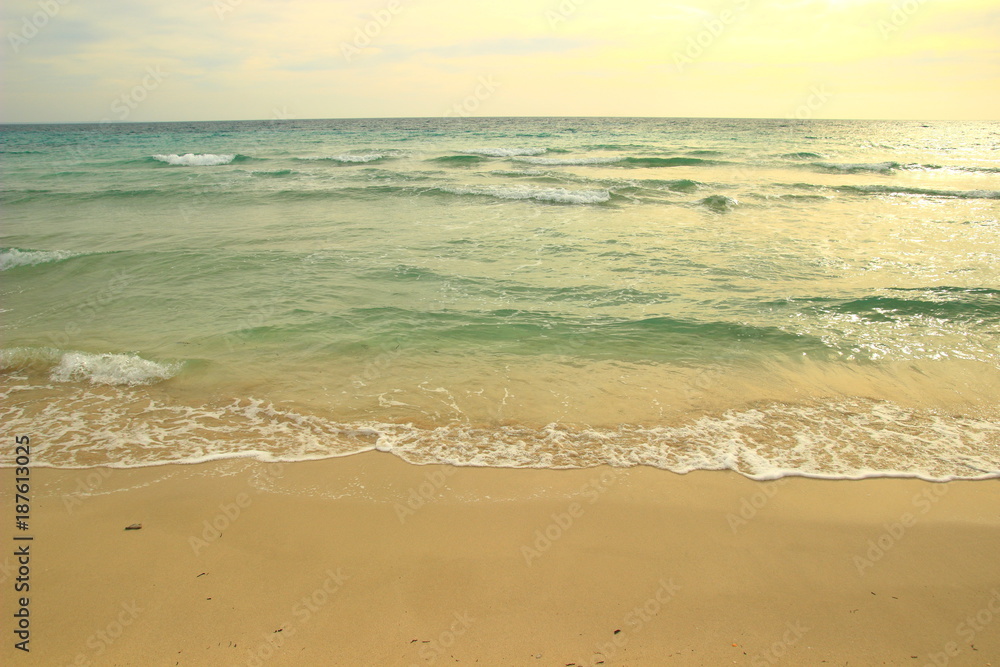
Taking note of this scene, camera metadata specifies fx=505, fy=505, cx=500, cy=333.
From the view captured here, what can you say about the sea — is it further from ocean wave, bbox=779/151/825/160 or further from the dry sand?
ocean wave, bbox=779/151/825/160

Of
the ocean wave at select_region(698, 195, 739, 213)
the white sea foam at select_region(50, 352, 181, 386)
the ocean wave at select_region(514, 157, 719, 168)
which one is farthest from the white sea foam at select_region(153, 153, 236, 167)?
the white sea foam at select_region(50, 352, 181, 386)

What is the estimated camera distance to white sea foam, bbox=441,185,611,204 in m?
18.6

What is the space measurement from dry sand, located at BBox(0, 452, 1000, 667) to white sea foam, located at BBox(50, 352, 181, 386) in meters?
1.76

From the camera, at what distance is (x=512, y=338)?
7.10 m

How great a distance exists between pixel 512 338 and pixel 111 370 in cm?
501

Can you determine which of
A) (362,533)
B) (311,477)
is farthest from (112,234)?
(362,533)

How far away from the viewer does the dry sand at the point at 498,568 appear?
2820 mm

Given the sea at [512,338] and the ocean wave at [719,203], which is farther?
the ocean wave at [719,203]

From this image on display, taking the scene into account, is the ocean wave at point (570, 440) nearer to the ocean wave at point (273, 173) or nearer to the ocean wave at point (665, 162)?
the ocean wave at point (273, 173)

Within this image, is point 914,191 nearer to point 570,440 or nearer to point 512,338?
point 512,338

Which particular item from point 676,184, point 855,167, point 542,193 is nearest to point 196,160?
point 542,193

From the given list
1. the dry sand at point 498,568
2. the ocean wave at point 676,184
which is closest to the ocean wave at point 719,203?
the ocean wave at point 676,184

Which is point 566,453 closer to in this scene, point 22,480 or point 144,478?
point 144,478

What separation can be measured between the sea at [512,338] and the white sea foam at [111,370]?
0.09 ft
